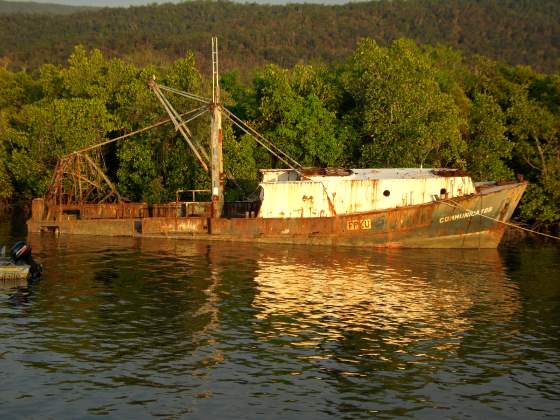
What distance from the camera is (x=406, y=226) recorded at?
153 feet

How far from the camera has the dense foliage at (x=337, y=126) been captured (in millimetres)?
59281

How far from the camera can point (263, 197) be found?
47875 millimetres

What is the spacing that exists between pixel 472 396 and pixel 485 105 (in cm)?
4478

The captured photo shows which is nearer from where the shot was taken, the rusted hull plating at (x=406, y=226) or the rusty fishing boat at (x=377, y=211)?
the rusted hull plating at (x=406, y=226)

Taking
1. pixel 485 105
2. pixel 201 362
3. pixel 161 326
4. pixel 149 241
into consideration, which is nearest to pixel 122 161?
pixel 149 241

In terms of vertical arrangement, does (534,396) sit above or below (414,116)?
below

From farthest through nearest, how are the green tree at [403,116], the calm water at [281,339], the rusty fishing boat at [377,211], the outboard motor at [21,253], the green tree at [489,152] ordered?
1. the green tree at [489,152]
2. the green tree at [403,116]
3. the rusty fishing boat at [377,211]
4. the outboard motor at [21,253]
5. the calm water at [281,339]

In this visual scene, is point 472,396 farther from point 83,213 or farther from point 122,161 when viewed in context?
point 122,161

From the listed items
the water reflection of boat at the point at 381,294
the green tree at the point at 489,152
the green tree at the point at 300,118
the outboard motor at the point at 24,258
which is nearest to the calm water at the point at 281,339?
the water reflection of boat at the point at 381,294

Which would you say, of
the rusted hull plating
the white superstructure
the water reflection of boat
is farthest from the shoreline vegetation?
the water reflection of boat

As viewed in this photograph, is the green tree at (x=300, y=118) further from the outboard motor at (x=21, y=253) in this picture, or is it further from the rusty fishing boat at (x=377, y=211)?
the outboard motor at (x=21, y=253)

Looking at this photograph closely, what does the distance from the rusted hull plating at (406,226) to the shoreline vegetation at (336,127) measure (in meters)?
8.60

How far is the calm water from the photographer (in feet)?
67.9

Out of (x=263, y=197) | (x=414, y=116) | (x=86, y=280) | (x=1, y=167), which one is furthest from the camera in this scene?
(x=1, y=167)
